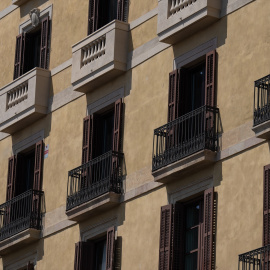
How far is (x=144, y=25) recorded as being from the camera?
36531mm

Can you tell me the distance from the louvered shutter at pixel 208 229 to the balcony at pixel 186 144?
0.78 metres

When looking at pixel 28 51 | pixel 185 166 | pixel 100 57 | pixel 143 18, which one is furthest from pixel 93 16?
pixel 185 166

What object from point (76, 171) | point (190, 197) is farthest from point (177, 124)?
point (76, 171)

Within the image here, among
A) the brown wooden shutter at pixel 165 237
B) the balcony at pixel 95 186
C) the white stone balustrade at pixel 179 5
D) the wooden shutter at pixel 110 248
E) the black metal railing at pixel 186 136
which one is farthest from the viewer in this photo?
the balcony at pixel 95 186

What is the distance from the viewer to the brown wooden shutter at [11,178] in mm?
39906

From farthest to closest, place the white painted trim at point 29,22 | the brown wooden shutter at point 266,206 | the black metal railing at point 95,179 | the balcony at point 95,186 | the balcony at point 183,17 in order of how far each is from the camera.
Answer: the white painted trim at point 29,22, the black metal railing at point 95,179, the balcony at point 95,186, the balcony at point 183,17, the brown wooden shutter at point 266,206

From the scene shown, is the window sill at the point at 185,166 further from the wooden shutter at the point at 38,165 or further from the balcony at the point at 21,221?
the wooden shutter at the point at 38,165

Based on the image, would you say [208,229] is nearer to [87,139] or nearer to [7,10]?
[87,139]

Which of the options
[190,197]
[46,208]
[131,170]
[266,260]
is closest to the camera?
[266,260]

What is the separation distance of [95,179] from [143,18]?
4006mm

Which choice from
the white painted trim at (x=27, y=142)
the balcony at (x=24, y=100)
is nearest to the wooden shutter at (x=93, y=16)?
the balcony at (x=24, y=100)

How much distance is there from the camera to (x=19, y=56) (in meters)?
41.5

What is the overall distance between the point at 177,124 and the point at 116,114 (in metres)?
2.90

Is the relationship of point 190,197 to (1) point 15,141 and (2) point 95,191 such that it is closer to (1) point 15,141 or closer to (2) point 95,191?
(2) point 95,191
